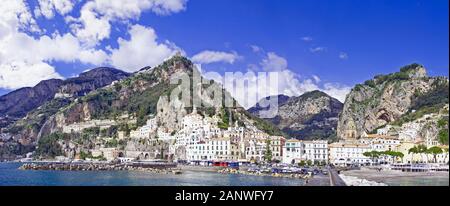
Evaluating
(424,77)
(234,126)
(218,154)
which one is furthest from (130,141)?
(424,77)

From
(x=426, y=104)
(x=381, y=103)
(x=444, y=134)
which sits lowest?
(x=444, y=134)

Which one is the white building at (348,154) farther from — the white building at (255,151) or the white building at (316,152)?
the white building at (255,151)

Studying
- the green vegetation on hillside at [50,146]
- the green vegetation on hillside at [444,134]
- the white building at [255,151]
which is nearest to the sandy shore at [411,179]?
the green vegetation on hillside at [444,134]

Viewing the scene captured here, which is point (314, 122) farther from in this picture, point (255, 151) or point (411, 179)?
point (411, 179)

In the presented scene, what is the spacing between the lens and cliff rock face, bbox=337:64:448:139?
43500 mm

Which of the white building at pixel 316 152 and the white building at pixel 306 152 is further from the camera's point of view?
the white building at pixel 316 152

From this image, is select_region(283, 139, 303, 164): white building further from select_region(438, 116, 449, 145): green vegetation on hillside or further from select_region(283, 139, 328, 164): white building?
select_region(438, 116, 449, 145): green vegetation on hillside

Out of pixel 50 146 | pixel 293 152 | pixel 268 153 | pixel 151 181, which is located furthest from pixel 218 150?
pixel 50 146

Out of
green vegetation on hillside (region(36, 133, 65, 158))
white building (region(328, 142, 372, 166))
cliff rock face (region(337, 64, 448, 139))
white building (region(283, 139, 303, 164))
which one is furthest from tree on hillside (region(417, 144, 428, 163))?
green vegetation on hillside (region(36, 133, 65, 158))

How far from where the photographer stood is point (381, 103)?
4694cm

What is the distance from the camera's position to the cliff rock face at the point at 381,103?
43.5m

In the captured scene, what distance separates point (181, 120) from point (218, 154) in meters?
10.5

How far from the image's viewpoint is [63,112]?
1998 inches
